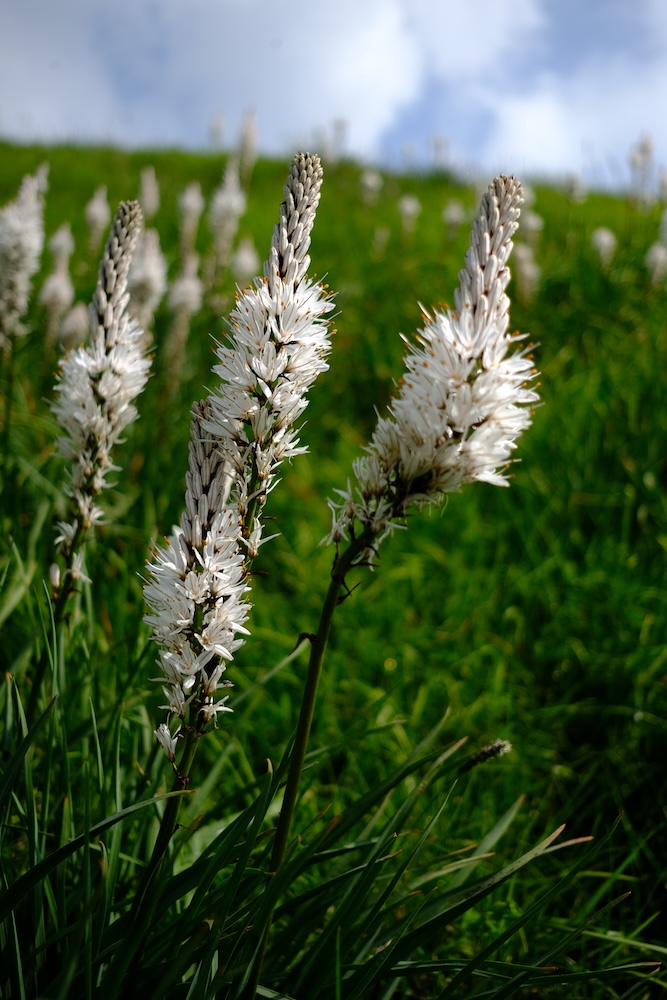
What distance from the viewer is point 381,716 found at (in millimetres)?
3621

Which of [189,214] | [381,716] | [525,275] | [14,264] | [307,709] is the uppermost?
[189,214]

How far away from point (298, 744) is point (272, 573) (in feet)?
10.8

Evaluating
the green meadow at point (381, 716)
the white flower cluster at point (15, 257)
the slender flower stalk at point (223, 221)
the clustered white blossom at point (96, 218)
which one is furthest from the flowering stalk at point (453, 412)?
the clustered white blossom at point (96, 218)

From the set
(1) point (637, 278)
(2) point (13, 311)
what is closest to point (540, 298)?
(1) point (637, 278)

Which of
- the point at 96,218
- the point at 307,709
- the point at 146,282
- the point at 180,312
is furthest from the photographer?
the point at 96,218

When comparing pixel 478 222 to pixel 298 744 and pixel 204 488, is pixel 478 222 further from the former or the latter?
pixel 298 744

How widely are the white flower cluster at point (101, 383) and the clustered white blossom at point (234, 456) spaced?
61 cm

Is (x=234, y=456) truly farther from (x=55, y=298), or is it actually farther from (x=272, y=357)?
(x=55, y=298)

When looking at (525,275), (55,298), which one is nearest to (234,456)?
(55,298)

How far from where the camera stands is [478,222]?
1.50 metres

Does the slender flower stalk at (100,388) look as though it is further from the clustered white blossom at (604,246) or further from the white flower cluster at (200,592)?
the clustered white blossom at (604,246)

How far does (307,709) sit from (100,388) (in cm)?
112

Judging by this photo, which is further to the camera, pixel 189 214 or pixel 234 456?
pixel 189 214

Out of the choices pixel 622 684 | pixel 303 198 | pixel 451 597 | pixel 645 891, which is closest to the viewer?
pixel 303 198
